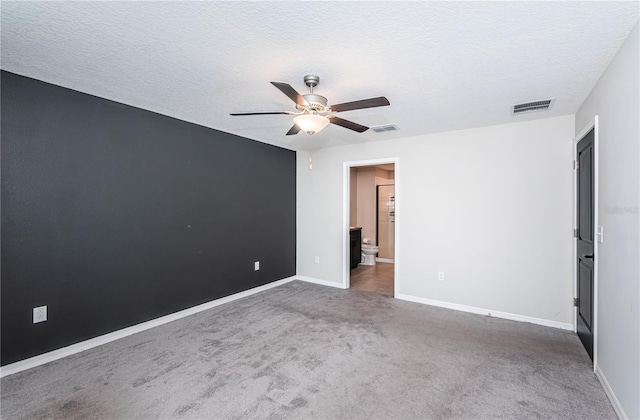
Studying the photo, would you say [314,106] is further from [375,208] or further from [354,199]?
[375,208]

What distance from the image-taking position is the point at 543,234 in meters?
3.41

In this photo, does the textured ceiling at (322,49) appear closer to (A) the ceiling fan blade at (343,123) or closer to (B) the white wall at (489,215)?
(A) the ceiling fan blade at (343,123)

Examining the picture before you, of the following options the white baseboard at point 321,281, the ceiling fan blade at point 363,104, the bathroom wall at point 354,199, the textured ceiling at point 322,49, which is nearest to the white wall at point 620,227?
the textured ceiling at point 322,49

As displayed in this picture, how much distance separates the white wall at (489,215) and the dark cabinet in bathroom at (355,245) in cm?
187

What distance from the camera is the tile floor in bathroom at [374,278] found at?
4.84 metres

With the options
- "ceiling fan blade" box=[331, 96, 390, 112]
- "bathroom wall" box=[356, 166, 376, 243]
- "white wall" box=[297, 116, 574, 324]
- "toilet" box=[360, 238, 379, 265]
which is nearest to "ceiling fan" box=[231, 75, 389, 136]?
"ceiling fan blade" box=[331, 96, 390, 112]

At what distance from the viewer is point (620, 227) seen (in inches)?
75.4

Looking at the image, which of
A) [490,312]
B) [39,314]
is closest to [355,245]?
[490,312]

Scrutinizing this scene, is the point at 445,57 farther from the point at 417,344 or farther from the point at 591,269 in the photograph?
the point at 417,344

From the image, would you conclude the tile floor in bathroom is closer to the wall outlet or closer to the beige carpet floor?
the beige carpet floor

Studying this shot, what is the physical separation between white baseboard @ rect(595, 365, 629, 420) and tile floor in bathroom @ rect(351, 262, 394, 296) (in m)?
2.50

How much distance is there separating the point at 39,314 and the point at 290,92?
2.80m

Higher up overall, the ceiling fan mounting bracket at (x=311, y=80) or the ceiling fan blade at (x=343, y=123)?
the ceiling fan mounting bracket at (x=311, y=80)

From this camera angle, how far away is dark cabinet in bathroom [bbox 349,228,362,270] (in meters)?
6.19
